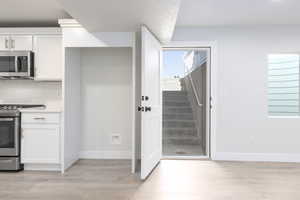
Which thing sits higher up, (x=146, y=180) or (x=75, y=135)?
(x=75, y=135)

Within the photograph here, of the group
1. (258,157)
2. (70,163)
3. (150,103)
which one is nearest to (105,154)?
(70,163)

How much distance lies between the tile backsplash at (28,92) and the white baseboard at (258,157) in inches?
117

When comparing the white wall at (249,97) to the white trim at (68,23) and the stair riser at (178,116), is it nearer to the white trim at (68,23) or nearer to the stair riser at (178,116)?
the stair riser at (178,116)

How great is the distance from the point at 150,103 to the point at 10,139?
2.05 metres

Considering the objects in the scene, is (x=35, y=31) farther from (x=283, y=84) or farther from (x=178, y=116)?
(x=283, y=84)

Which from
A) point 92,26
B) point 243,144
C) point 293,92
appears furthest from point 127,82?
point 293,92

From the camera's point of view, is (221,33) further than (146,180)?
Yes

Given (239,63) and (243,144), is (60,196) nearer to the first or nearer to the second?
(243,144)

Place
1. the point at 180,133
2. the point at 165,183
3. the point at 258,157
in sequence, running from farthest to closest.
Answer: the point at 180,133, the point at 258,157, the point at 165,183

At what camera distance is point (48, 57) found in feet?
11.7

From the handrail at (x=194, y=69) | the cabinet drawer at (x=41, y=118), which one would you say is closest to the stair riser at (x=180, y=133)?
the handrail at (x=194, y=69)

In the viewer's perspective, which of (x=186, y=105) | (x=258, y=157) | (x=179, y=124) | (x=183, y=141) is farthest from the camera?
(x=186, y=105)

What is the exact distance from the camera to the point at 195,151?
4.58 meters

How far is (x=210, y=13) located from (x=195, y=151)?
2.58 metres
